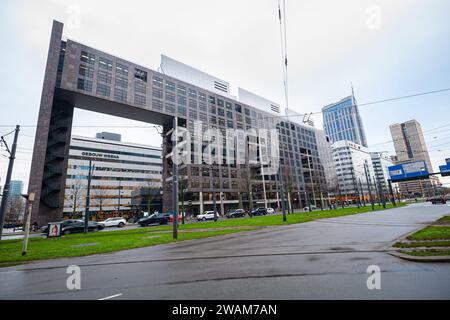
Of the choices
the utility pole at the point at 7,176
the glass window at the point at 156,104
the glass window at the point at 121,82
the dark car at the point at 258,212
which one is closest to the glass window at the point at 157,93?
the glass window at the point at 156,104

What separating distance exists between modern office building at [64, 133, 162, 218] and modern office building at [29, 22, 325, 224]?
17.9 m

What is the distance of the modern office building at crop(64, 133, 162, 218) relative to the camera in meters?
69.1

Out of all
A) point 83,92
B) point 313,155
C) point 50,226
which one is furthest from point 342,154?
point 50,226

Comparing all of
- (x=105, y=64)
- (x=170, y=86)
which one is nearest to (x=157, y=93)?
(x=170, y=86)

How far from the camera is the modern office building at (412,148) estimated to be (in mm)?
39188

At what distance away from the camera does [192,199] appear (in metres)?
58.5

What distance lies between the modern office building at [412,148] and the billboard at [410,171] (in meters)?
1.93

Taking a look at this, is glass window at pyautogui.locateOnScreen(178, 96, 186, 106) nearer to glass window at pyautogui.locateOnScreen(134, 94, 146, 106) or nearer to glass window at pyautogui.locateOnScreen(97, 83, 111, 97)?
glass window at pyautogui.locateOnScreen(134, 94, 146, 106)

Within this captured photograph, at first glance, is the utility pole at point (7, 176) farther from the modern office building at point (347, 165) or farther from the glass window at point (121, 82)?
the modern office building at point (347, 165)

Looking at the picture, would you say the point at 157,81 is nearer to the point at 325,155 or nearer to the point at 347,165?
the point at 325,155

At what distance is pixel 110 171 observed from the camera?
7569 cm

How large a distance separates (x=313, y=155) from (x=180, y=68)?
68.9 metres

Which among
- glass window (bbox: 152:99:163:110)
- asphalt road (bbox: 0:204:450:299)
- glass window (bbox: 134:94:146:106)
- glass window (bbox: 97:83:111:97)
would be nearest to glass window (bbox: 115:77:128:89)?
glass window (bbox: 97:83:111:97)
